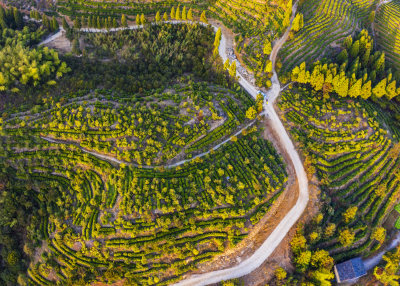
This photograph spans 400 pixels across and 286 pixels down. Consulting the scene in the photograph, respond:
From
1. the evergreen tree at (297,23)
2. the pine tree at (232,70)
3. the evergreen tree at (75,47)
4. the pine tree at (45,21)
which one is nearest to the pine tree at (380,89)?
the evergreen tree at (297,23)

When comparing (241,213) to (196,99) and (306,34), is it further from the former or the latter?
(306,34)

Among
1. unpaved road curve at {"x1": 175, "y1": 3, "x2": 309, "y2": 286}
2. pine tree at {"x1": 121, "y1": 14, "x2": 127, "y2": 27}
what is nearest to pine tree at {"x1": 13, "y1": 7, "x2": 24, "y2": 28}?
pine tree at {"x1": 121, "y1": 14, "x2": 127, "y2": 27}

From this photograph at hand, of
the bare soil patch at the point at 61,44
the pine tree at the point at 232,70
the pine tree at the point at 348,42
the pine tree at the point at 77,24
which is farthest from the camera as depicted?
the pine tree at the point at 77,24

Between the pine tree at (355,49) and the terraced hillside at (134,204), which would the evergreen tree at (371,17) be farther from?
the terraced hillside at (134,204)

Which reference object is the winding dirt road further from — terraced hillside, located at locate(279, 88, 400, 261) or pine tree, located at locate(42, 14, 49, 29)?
pine tree, located at locate(42, 14, 49, 29)

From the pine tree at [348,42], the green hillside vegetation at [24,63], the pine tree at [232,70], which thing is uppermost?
the pine tree at [348,42]

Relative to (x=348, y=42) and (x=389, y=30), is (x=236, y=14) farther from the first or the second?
(x=389, y=30)

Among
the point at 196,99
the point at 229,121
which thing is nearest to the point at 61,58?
the point at 196,99
